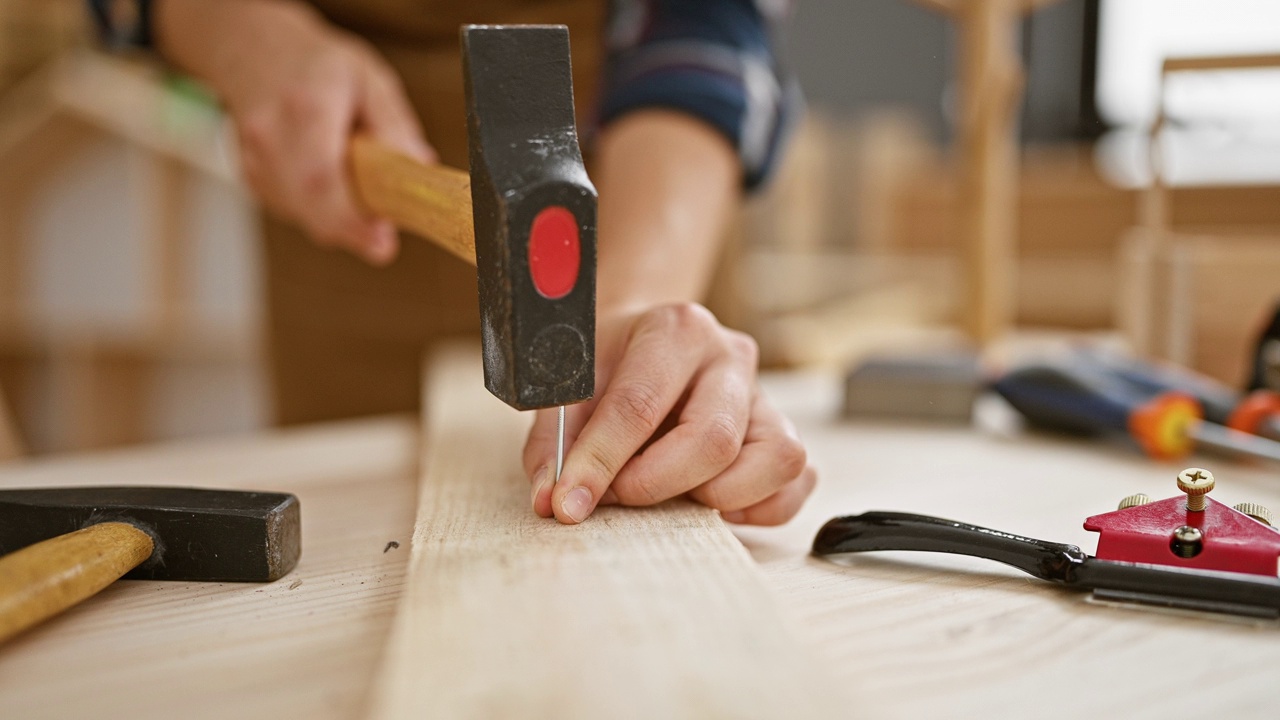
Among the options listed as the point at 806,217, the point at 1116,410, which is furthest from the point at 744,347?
the point at 806,217

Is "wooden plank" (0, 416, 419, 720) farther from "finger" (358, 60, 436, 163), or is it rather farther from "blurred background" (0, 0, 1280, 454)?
"blurred background" (0, 0, 1280, 454)

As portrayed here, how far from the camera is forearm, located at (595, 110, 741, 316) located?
0.84m

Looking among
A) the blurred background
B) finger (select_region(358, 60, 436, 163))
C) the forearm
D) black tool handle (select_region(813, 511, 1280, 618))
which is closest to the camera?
black tool handle (select_region(813, 511, 1280, 618))

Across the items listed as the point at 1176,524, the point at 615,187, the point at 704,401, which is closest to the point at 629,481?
the point at 704,401

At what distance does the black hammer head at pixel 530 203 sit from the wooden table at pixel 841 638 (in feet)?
0.53

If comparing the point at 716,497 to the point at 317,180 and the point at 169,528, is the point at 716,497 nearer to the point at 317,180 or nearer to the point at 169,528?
the point at 169,528

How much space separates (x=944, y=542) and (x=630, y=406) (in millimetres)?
193

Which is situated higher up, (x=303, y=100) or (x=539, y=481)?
(x=303, y=100)

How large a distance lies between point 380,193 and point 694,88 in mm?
386

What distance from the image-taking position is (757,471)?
594 mm

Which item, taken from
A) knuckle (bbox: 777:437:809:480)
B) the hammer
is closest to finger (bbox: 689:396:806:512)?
knuckle (bbox: 777:437:809:480)

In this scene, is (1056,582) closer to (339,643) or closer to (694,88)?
(339,643)

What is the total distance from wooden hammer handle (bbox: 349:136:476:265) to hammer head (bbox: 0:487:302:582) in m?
0.19

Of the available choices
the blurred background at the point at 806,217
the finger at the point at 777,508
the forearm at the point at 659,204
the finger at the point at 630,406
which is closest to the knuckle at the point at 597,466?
the finger at the point at 630,406
